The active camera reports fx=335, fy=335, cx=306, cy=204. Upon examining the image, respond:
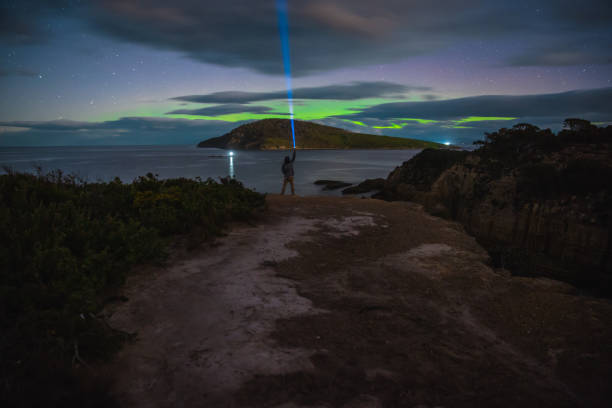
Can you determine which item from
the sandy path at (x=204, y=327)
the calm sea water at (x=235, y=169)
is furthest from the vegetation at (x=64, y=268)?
the calm sea water at (x=235, y=169)

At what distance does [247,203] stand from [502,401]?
31.1 ft

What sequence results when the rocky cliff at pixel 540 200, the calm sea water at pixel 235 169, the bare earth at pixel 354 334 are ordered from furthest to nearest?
the calm sea water at pixel 235 169 < the rocky cliff at pixel 540 200 < the bare earth at pixel 354 334

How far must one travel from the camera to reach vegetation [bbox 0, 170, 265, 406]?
2994 mm

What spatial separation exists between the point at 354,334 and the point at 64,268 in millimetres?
4166

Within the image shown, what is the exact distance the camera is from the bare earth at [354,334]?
3.24 m

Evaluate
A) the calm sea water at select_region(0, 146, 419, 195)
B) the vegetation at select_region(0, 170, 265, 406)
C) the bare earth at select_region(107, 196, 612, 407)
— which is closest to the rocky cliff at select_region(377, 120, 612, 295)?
the bare earth at select_region(107, 196, 612, 407)

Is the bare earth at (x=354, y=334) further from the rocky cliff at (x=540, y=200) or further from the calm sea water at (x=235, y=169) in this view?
the calm sea water at (x=235, y=169)

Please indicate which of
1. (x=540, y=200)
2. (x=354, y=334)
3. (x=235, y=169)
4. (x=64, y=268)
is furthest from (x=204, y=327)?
(x=235, y=169)

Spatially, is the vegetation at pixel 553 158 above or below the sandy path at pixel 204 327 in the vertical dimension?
above

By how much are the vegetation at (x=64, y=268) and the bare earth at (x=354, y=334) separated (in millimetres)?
455

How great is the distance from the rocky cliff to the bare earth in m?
3.41

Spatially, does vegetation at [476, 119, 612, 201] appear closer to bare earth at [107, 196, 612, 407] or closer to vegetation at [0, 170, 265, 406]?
bare earth at [107, 196, 612, 407]

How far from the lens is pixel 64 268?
15.7 ft

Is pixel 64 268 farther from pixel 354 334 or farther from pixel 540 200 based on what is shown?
pixel 540 200
